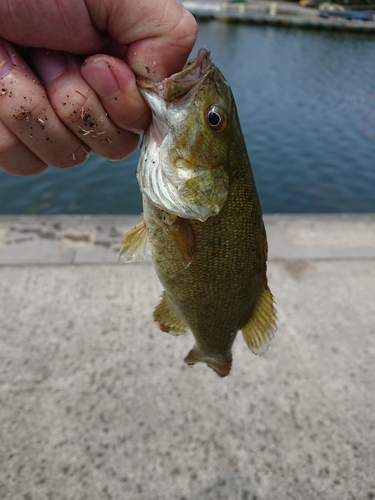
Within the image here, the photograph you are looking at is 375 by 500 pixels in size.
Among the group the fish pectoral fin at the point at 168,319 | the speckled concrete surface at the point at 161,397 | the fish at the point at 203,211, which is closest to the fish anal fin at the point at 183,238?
the fish at the point at 203,211

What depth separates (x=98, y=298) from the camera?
372 centimetres

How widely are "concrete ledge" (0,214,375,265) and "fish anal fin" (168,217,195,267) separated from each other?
8.59 feet

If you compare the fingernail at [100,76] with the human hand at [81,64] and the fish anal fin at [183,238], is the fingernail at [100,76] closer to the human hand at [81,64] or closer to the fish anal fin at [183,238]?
the human hand at [81,64]

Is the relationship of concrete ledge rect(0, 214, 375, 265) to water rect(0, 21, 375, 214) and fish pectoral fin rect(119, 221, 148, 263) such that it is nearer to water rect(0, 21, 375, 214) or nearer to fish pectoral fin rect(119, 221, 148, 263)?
fish pectoral fin rect(119, 221, 148, 263)

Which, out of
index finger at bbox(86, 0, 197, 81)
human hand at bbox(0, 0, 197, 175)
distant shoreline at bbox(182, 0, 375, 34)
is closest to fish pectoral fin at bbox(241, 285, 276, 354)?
human hand at bbox(0, 0, 197, 175)

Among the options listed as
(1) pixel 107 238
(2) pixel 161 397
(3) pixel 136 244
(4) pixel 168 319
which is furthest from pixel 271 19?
(3) pixel 136 244

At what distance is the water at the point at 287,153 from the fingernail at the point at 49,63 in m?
6.55

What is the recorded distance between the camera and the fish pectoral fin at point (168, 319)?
2.02 meters

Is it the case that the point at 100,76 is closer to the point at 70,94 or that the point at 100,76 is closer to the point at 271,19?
the point at 70,94

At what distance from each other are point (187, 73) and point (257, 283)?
85cm

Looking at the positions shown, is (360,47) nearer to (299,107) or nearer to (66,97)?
(299,107)

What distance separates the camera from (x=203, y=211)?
1.52 meters

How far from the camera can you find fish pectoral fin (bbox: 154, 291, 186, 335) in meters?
2.02

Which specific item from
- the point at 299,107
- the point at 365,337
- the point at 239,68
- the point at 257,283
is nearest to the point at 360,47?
the point at 239,68
